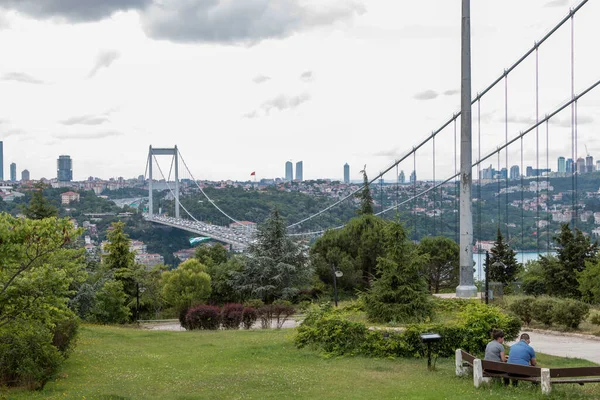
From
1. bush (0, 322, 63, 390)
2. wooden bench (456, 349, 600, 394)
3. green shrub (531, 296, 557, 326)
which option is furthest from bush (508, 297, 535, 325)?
bush (0, 322, 63, 390)

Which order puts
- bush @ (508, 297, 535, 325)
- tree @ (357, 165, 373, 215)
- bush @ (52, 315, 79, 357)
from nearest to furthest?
bush @ (52, 315, 79, 357)
bush @ (508, 297, 535, 325)
tree @ (357, 165, 373, 215)

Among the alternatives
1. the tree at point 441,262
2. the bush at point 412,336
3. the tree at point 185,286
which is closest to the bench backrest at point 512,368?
the bush at point 412,336

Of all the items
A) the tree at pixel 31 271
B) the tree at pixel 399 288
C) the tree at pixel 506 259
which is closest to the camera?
the tree at pixel 31 271

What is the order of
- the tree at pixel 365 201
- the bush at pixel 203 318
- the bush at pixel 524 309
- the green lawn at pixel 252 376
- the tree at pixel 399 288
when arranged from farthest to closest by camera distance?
the tree at pixel 365 201
the bush at pixel 203 318
the bush at pixel 524 309
the tree at pixel 399 288
the green lawn at pixel 252 376

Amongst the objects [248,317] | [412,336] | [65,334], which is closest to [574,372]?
[412,336]

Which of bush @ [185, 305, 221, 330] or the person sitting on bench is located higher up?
the person sitting on bench

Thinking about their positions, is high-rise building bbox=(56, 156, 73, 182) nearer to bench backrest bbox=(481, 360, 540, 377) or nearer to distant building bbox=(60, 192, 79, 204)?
distant building bbox=(60, 192, 79, 204)

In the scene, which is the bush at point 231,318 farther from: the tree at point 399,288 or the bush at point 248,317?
the tree at point 399,288
